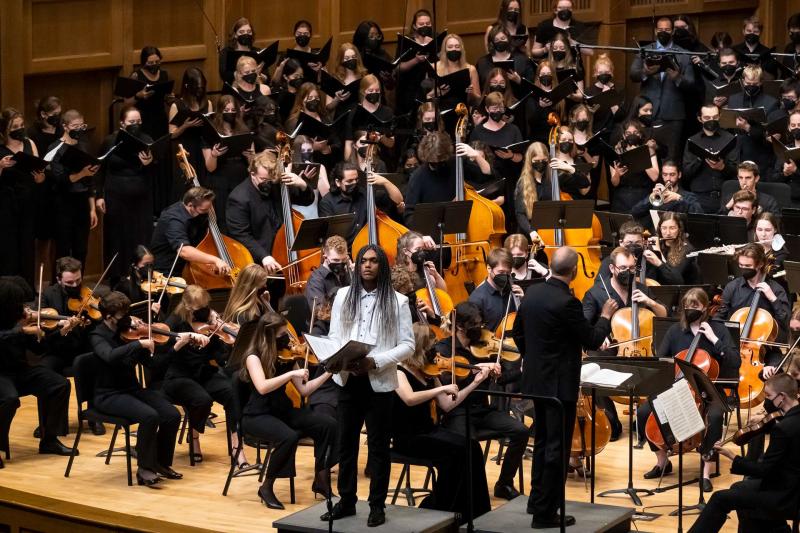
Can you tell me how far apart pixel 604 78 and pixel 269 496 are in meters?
5.29

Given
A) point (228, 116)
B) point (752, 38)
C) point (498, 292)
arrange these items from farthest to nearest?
point (752, 38)
point (228, 116)
point (498, 292)

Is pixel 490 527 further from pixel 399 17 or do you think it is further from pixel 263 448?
pixel 399 17

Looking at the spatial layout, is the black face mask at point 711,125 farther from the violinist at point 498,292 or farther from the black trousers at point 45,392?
the black trousers at point 45,392

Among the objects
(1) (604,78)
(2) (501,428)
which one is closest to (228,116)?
(1) (604,78)

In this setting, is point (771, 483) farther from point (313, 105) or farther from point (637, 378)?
point (313, 105)

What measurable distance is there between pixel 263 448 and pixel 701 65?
504cm

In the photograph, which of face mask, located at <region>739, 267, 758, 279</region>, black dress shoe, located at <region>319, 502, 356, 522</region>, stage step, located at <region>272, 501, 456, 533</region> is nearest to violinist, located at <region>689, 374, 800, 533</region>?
stage step, located at <region>272, 501, 456, 533</region>

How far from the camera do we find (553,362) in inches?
220

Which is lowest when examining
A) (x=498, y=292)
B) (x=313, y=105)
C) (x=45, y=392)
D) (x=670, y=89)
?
(x=45, y=392)

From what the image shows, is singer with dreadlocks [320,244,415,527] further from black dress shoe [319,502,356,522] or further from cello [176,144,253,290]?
cello [176,144,253,290]

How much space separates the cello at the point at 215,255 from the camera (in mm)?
8172

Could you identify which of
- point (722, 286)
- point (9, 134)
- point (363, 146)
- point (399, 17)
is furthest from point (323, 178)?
point (399, 17)

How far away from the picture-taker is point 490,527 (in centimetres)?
559

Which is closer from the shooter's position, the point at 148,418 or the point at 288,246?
the point at 148,418
